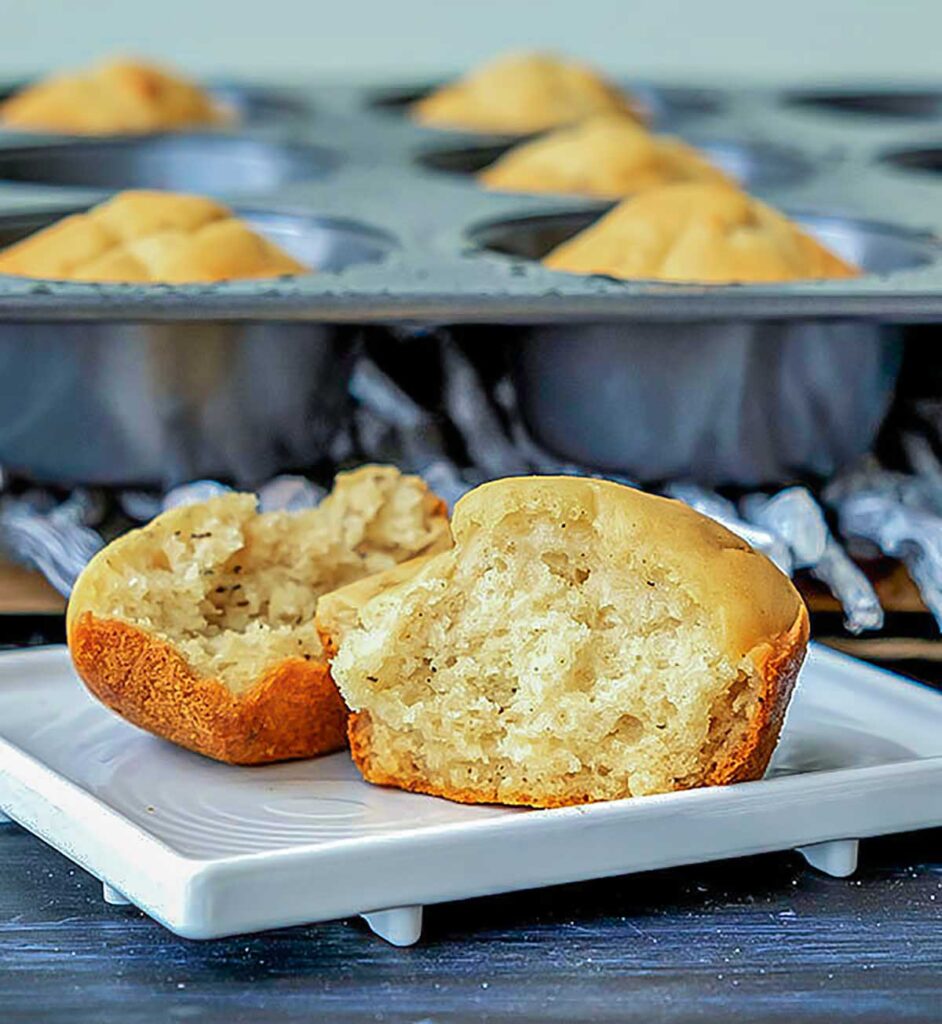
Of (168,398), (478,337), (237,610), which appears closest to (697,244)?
(478,337)

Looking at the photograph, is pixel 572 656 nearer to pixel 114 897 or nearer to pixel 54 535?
pixel 114 897

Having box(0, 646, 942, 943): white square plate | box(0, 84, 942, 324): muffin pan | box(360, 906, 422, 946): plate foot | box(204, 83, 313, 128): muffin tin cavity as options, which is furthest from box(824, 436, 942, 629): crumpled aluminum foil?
box(204, 83, 313, 128): muffin tin cavity

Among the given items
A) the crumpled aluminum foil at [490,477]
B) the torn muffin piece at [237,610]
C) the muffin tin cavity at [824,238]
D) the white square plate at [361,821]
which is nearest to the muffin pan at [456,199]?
the muffin tin cavity at [824,238]

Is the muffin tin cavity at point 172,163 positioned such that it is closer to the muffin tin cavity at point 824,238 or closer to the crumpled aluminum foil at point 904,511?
the muffin tin cavity at point 824,238

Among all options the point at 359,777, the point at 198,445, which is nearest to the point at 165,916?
the point at 359,777

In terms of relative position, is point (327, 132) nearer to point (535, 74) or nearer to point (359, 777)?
point (535, 74)

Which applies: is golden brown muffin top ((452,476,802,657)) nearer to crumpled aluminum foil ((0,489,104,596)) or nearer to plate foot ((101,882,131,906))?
plate foot ((101,882,131,906))
